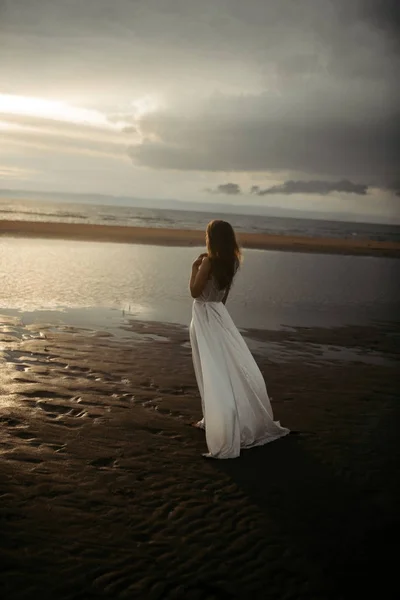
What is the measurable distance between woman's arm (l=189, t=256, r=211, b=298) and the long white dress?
11cm

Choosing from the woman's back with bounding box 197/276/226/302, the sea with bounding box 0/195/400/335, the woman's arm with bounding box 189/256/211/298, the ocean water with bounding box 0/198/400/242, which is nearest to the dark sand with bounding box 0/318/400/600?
the woman's back with bounding box 197/276/226/302

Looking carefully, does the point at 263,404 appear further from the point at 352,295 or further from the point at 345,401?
the point at 352,295

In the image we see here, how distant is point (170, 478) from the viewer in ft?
17.9

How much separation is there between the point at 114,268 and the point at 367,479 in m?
16.5

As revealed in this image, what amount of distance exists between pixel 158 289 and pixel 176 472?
11746mm

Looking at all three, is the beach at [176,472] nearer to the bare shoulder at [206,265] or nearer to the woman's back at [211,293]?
the woman's back at [211,293]

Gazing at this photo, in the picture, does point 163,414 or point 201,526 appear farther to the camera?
point 163,414

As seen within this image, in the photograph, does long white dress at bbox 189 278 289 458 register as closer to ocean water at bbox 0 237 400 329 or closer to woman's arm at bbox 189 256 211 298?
woman's arm at bbox 189 256 211 298

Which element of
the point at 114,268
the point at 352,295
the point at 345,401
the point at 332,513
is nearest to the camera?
the point at 332,513

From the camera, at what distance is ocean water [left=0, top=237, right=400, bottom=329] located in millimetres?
13367

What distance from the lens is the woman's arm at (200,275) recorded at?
20.3ft

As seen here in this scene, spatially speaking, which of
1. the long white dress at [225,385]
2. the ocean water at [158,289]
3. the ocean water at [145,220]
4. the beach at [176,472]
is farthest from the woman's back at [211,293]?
the ocean water at [145,220]

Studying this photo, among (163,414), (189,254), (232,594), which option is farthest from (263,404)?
(189,254)

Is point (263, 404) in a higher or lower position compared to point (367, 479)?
higher
